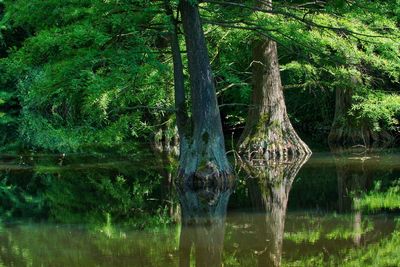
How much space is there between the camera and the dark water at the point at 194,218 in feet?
21.3

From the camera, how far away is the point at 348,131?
1812 centimetres

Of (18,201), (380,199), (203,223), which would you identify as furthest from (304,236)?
(18,201)

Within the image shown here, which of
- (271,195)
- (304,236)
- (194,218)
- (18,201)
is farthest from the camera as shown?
(18,201)

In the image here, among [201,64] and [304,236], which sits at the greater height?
[201,64]

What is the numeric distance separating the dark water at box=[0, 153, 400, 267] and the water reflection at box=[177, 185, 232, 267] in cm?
1

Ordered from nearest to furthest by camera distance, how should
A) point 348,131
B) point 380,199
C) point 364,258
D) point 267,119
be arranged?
point 364,258
point 380,199
point 267,119
point 348,131

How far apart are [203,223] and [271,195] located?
2.28 meters

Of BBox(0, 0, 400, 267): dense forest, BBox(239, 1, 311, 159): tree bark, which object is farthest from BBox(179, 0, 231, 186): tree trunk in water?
BBox(239, 1, 311, 159): tree bark

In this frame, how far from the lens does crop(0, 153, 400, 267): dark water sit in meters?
6.50

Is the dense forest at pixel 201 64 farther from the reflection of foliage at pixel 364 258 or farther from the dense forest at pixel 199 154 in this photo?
the reflection of foliage at pixel 364 258

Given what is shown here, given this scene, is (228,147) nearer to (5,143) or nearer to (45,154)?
(45,154)

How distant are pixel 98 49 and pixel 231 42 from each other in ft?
11.9

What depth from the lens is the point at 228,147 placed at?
19094mm

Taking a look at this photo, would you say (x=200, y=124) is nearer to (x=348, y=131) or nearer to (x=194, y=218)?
(x=194, y=218)
